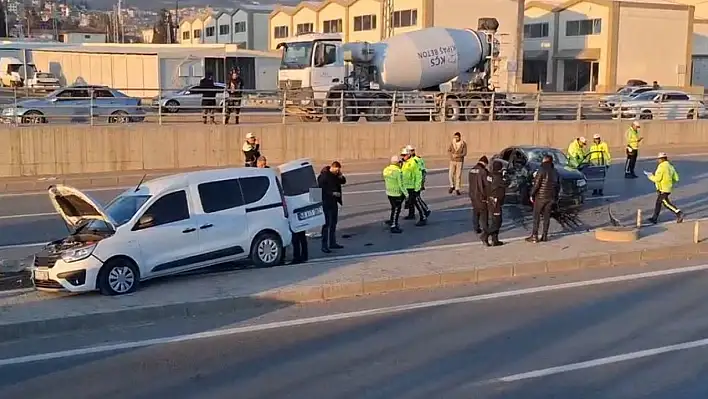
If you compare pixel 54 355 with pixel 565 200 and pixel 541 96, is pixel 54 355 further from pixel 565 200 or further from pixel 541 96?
pixel 541 96

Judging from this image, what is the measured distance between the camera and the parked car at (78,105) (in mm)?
27609

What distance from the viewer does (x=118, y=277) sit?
1145cm

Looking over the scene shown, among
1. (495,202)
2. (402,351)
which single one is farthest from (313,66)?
(402,351)

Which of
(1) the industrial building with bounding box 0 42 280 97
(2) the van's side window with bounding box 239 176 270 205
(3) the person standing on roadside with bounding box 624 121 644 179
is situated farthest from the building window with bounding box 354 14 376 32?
(2) the van's side window with bounding box 239 176 270 205

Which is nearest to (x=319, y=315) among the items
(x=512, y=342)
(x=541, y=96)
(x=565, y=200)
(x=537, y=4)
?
(x=512, y=342)

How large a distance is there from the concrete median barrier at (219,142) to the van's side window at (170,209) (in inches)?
543

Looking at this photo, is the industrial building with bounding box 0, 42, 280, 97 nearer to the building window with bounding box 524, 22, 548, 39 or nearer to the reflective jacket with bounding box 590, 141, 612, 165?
the building window with bounding box 524, 22, 548, 39

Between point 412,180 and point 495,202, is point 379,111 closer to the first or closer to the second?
point 412,180

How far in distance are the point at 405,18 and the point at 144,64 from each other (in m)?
23.4

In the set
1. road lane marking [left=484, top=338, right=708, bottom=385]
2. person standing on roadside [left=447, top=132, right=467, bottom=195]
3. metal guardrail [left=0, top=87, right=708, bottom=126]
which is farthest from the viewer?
metal guardrail [left=0, top=87, right=708, bottom=126]

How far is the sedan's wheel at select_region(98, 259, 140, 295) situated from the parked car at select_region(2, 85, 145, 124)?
1552 centimetres

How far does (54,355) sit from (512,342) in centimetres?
475

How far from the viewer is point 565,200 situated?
1919 centimetres

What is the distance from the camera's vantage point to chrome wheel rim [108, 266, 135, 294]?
11.4 m
